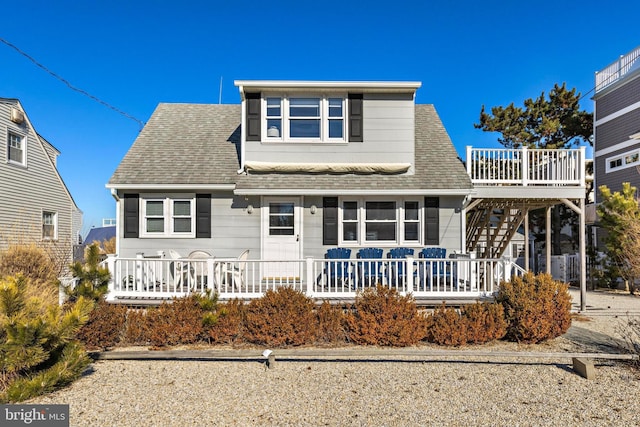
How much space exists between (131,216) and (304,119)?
17.5 ft

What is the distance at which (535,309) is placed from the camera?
6371 mm

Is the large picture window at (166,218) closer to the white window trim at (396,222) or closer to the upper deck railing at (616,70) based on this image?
the white window trim at (396,222)

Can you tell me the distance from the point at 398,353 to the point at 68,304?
4.94 meters

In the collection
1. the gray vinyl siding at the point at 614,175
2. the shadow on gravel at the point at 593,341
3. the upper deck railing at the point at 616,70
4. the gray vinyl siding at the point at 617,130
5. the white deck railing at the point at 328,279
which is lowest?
the shadow on gravel at the point at 593,341

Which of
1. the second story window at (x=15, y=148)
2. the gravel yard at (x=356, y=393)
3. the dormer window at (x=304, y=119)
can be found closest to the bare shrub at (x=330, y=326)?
the gravel yard at (x=356, y=393)

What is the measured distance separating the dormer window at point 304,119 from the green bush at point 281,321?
17.0 feet

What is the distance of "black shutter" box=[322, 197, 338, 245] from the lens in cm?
980

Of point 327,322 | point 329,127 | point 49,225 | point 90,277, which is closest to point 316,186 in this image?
point 329,127

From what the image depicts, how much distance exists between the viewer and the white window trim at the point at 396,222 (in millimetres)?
9812

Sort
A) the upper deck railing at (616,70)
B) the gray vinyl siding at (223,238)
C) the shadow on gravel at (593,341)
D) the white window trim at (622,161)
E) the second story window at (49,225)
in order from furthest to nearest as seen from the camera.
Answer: the second story window at (49,225), the upper deck railing at (616,70), the white window trim at (622,161), the gray vinyl siding at (223,238), the shadow on gravel at (593,341)

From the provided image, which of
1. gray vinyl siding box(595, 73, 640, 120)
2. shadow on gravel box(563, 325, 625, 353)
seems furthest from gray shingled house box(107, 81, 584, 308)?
gray vinyl siding box(595, 73, 640, 120)

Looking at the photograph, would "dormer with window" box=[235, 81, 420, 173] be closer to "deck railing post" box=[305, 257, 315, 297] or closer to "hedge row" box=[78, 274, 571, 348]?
"deck railing post" box=[305, 257, 315, 297]

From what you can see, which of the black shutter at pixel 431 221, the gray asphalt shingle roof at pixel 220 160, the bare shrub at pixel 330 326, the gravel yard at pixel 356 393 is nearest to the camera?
the gravel yard at pixel 356 393

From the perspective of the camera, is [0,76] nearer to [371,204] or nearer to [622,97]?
[371,204]
